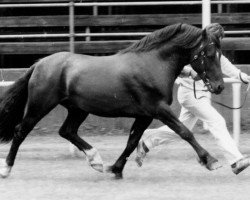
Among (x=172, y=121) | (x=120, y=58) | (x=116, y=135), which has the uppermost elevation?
(x=120, y=58)

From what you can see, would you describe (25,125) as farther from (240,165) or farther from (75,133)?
(240,165)

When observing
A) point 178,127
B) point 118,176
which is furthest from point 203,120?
point 118,176

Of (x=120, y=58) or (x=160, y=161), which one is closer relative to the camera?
(x=120, y=58)

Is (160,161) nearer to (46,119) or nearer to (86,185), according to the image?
(86,185)

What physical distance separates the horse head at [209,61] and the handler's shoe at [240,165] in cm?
76

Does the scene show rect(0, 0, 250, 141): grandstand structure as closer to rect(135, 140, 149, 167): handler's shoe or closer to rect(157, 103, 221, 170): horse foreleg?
rect(135, 140, 149, 167): handler's shoe

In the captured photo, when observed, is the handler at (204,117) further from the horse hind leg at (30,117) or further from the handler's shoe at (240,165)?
the horse hind leg at (30,117)

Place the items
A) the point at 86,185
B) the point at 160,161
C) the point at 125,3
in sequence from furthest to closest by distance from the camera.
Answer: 1. the point at 125,3
2. the point at 160,161
3. the point at 86,185

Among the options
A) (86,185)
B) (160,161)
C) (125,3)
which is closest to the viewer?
(86,185)

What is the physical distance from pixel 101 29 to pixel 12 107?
14.2ft

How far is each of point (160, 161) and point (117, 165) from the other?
4.75 ft

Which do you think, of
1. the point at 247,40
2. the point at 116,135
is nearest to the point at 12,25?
the point at 116,135

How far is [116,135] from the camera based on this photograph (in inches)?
486

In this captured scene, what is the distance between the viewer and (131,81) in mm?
8219
